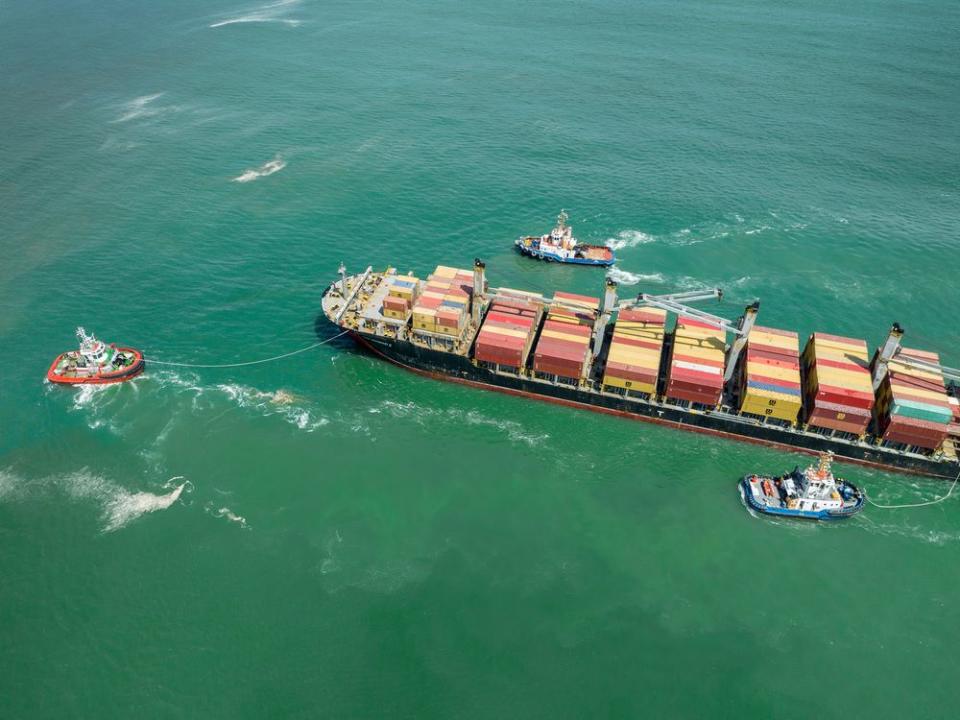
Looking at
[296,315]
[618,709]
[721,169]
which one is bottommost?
[618,709]

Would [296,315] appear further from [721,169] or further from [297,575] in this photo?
[721,169]

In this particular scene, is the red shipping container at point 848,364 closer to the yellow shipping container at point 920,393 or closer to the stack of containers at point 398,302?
the yellow shipping container at point 920,393

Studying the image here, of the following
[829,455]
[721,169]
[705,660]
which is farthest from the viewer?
[721,169]

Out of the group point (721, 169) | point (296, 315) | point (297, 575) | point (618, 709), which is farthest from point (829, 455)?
point (721, 169)

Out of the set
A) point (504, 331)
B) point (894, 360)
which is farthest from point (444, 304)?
point (894, 360)

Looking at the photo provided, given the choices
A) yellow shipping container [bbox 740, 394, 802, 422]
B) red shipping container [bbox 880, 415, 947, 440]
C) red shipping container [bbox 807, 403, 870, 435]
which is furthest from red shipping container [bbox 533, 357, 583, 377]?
red shipping container [bbox 880, 415, 947, 440]

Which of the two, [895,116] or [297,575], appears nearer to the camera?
[297,575]

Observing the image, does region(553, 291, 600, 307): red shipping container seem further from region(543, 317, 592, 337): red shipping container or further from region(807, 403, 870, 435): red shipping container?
region(807, 403, 870, 435): red shipping container
